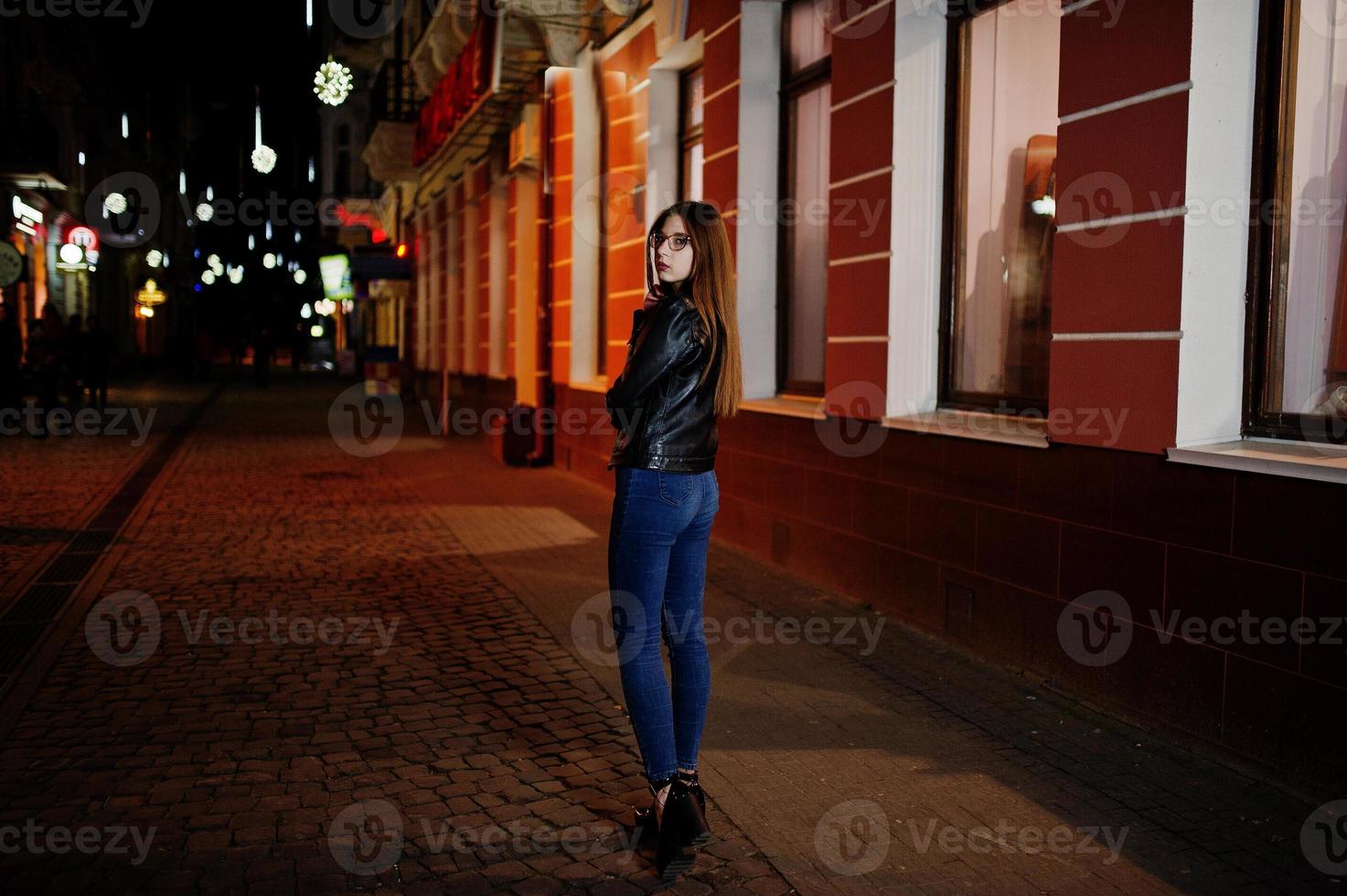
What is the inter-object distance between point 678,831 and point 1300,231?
3302mm

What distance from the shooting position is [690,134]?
36.0 ft

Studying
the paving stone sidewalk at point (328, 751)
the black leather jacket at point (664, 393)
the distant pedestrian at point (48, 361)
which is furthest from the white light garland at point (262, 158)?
the black leather jacket at point (664, 393)

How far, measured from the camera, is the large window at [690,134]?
35.5 feet

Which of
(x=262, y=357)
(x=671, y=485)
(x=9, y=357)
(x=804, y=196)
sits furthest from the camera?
(x=262, y=357)

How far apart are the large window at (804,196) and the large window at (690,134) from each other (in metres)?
1.81

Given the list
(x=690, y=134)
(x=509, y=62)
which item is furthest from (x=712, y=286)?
(x=509, y=62)

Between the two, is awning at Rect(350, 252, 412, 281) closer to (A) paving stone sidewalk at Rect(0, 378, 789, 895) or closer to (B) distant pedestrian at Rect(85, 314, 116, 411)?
(B) distant pedestrian at Rect(85, 314, 116, 411)

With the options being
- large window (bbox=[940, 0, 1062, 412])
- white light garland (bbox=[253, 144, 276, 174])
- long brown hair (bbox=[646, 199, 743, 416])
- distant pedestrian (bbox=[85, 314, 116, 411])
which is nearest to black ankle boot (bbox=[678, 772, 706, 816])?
long brown hair (bbox=[646, 199, 743, 416])

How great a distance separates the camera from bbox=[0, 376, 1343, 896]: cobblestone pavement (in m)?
3.68

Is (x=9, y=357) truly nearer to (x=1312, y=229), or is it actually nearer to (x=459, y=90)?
(x=459, y=90)

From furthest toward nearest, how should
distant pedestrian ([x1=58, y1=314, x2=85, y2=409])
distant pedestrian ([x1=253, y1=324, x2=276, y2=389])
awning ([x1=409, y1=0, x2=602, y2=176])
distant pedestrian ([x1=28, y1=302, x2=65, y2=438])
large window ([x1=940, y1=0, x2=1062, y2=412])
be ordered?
1. distant pedestrian ([x1=253, y1=324, x2=276, y2=389])
2. distant pedestrian ([x1=58, y1=314, x2=85, y2=409])
3. distant pedestrian ([x1=28, y1=302, x2=65, y2=438])
4. awning ([x1=409, y1=0, x2=602, y2=176])
5. large window ([x1=940, y1=0, x2=1062, y2=412])

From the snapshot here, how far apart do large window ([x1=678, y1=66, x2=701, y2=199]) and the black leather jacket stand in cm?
719

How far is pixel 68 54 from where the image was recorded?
3156cm

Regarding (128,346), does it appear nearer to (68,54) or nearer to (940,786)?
(68,54)
